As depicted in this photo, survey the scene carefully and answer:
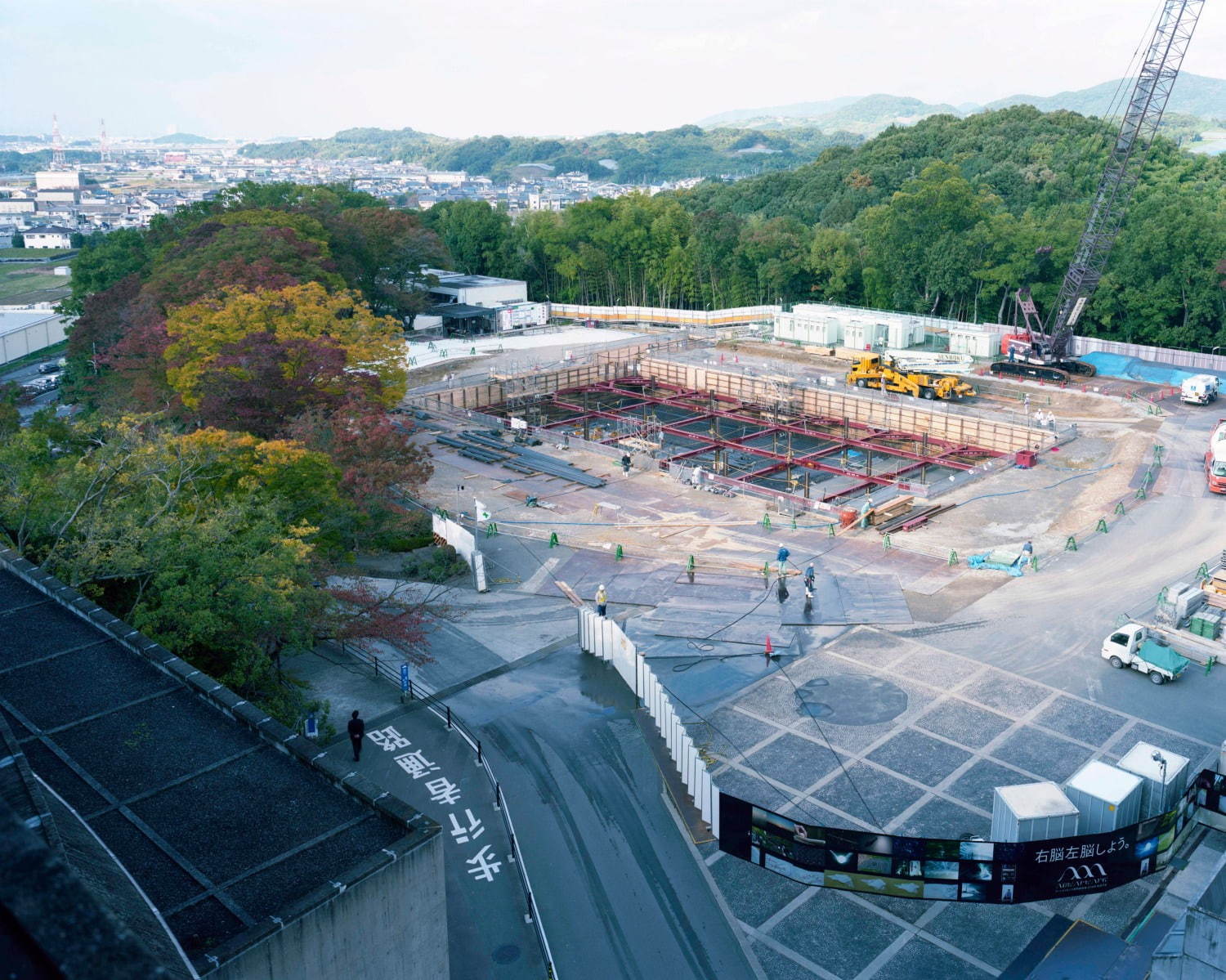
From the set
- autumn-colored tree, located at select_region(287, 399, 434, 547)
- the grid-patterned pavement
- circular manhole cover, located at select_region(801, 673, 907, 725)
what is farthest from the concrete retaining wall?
autumn-colored tree, located at select_region(287, 399, 434, 547)

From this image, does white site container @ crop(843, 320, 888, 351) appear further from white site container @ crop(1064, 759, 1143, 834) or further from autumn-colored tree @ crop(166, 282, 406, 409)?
white site container @ crop(1064, 759, 1143, 834)

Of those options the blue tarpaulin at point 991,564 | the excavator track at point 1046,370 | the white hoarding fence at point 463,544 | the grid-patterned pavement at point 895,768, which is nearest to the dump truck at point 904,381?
the excavator track at point 1046,370

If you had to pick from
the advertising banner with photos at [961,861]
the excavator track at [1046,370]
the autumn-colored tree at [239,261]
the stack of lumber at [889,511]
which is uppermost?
the autumn-colored tree at [239,261]

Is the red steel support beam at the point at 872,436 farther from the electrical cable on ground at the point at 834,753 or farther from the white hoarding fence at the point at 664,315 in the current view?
the electrical cable on ground at the point at 834,753

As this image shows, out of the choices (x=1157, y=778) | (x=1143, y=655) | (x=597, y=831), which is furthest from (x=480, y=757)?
(x=1143, y=655)

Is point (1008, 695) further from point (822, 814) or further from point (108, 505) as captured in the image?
point (108, 505)
